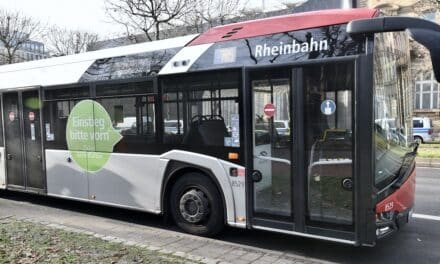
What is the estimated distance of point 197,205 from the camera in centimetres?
643

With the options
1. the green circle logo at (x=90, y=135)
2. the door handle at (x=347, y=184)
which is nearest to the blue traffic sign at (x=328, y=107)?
the door handle at (x=347, y=184)

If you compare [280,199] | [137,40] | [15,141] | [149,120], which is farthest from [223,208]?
[137,40]

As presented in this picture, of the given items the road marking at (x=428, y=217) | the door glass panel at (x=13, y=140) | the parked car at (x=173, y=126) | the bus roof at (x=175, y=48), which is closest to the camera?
the bus roof at (x=175, y=48)

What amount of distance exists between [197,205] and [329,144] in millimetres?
2206

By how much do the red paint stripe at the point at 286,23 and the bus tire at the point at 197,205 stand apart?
6.43 ft

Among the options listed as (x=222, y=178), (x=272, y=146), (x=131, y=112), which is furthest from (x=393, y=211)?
(x=131, y=112)

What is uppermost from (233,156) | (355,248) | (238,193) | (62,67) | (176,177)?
(62,67)

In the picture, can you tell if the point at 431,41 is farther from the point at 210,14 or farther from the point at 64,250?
the point at 210,14

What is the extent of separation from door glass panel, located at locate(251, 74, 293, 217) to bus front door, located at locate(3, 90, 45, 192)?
4774mm

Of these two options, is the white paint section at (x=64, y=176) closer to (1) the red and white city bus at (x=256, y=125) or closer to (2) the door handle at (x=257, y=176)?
(1) the red and white city bus at (x=256, y=125)

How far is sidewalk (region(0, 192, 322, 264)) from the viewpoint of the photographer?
212 inches

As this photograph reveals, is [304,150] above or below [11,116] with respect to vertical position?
below

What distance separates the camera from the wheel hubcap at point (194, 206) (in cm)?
638

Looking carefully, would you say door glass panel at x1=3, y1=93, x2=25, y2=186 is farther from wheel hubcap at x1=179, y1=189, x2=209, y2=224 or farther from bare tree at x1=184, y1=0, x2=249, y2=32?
bare tree at x1=184, y1=0, x2=249, y2=32
